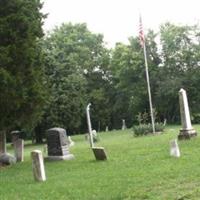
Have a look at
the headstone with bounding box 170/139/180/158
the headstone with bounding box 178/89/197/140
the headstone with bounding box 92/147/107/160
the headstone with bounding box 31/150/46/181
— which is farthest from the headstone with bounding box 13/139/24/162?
the headstone with bounding box 31/150/46/181

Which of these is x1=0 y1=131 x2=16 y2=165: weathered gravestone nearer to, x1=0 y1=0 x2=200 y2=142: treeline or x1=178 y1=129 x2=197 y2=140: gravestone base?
x1=0 y1=0 x2=200 y2=142: treeline

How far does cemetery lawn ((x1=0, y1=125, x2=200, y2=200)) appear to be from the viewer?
1144cm

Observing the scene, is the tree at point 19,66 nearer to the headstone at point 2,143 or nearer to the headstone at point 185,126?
the headstone at point 2,143

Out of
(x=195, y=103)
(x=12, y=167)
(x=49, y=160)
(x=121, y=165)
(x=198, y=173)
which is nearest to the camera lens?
(x=198, y=173)

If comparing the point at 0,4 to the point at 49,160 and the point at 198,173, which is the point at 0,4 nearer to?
the point at 49,160

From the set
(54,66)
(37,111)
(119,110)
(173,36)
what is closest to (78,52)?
(119,110)

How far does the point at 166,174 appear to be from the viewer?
534 inches

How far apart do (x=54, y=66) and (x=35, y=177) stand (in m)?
33.4

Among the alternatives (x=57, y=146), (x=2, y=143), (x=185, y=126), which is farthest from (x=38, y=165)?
(x=185, y=126)

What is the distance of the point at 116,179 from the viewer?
13820 millimetres

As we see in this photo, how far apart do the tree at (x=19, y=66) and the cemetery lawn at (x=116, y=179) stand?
7.73 feet

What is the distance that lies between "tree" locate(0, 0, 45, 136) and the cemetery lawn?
236cm

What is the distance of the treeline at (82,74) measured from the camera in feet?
68.8

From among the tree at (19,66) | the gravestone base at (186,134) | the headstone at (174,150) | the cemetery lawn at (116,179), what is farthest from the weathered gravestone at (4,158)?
the headstone at (174,150)
